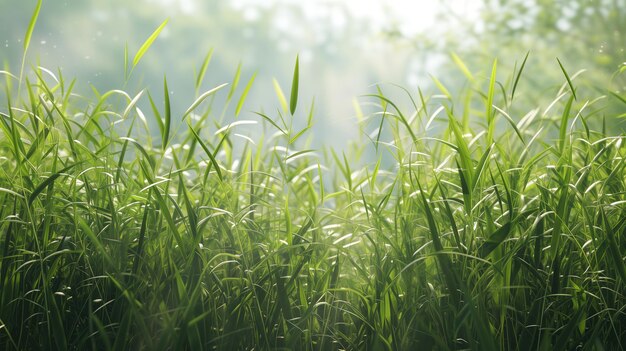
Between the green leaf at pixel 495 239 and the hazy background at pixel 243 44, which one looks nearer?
the green leaf at pixel 495 239

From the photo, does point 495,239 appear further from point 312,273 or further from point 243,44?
point 243,44

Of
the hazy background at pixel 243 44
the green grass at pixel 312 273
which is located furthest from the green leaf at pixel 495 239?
the hazy background at pixel 243 44

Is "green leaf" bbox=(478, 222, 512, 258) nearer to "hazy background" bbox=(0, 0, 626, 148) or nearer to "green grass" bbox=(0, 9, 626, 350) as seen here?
"green grass" bbox=(0, 9, 626, 350)

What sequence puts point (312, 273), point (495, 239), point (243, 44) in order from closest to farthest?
point (495, 239)
point (312, 273)
point (243, 44)

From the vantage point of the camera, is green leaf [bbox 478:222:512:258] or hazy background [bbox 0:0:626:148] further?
hazy background [bbox 0:0:626:148]

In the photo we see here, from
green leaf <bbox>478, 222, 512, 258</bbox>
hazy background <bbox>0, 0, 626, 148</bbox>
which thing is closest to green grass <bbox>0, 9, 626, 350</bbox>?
green leaf <bbox>478, 222, 512, 258</bbox>

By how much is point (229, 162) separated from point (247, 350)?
27.5 inches

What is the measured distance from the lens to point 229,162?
1.56 metres

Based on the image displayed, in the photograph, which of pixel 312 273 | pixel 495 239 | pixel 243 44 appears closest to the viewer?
pixel 495 239

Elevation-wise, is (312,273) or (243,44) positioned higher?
(243,44)

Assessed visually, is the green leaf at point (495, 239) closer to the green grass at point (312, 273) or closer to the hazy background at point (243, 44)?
the green grass at point (312, 273)

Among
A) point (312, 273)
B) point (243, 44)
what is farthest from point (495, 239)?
point (243, 44)

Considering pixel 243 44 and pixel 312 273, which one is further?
pixel 243 44

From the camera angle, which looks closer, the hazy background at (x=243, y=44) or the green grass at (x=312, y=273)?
the green grass at (x=312, y=273)
